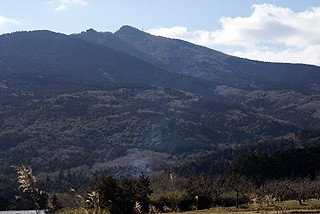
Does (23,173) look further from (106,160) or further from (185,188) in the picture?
(106,160)

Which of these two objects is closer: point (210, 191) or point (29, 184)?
point (29, 184)

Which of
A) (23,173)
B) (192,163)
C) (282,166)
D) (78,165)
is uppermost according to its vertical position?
(23,173)

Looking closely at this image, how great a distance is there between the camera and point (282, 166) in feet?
306

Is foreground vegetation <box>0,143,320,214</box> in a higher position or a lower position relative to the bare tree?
lower

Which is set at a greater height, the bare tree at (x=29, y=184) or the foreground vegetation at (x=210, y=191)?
the bare tree at (x=29, y=184)

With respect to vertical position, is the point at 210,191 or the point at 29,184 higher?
the point at 29,184

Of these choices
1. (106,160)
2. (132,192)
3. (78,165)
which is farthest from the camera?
(106,160)

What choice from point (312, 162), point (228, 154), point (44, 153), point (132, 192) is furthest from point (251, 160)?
point (44, 153)

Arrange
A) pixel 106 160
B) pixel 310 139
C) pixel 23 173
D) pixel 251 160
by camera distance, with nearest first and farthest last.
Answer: pixel 23 173 < pixel 251 160 < pixel 310 139 < pixel 106 160

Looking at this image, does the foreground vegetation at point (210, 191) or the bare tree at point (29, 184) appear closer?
the bare tree at point (29, 184)

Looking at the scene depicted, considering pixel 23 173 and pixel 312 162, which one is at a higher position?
pixel 23 173

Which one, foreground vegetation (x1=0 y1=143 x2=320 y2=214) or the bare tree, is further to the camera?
foreground vegetation (x1=0 y1=143 x2=320 y2=214)

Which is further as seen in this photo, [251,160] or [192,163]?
[192,163]

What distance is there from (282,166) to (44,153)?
114543 millimetres
